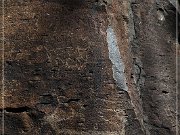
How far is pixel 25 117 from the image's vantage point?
291 cm

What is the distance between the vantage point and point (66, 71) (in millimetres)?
2926

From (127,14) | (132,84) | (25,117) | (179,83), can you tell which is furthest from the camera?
(179,83)

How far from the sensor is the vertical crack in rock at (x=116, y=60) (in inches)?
115

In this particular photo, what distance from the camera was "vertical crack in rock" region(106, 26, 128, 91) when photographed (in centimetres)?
292

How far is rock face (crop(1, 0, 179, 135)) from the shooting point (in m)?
2.88

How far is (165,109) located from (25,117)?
4.04 feet

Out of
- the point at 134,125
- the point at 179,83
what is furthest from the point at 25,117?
the point at 179,83

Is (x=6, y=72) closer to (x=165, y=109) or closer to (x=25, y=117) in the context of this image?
(x=25, y=117)

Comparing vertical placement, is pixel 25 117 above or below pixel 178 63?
below

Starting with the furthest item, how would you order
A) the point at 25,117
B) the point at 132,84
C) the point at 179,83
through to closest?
the point at 179,83 < the point at 132,84 < the point at 25,117

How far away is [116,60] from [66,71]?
1.10ft

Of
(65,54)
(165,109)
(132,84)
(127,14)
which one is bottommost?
(165,109)

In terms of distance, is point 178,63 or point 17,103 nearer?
point 17,103

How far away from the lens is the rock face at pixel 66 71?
9.44ft
